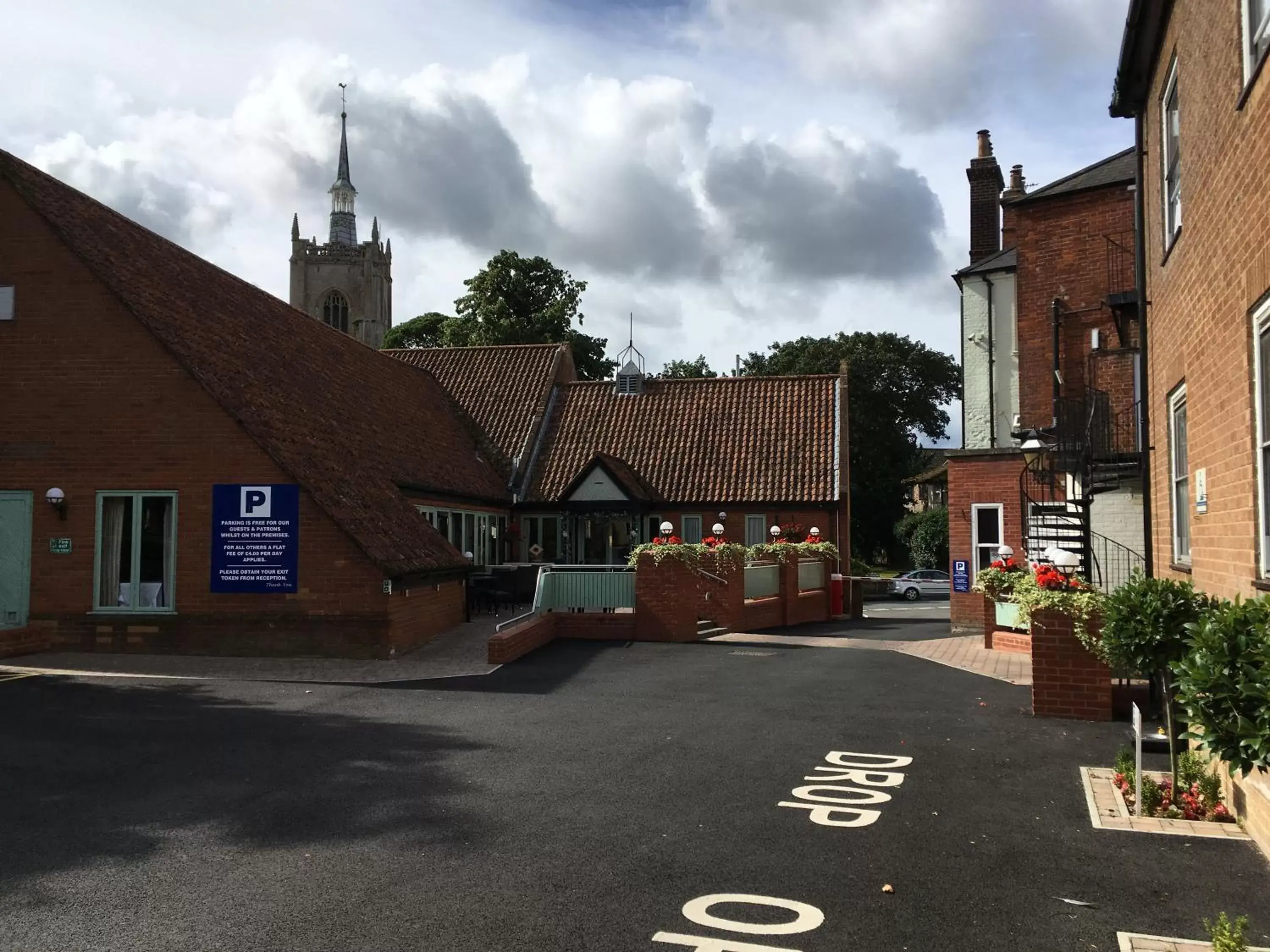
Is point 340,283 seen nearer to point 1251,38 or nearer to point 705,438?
point 705,438

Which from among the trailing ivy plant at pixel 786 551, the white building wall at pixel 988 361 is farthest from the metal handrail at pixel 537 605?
the white building wall at pixel 988 361

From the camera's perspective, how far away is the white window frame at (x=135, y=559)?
15.5m

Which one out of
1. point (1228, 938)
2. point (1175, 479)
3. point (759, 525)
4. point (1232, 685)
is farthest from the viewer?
point (759, 525)

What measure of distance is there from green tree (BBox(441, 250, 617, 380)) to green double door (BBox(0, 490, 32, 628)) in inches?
1319

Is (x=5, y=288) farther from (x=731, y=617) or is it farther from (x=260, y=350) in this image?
(x=731, y=617)

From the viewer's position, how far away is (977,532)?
22.0 meters

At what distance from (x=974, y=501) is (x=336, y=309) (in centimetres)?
7668

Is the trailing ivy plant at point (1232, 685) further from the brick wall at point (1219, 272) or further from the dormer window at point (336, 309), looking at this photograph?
the dormer window at point (336, 309)

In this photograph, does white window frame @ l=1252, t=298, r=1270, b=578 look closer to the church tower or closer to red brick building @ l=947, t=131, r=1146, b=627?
red brick building @ l=947, t=131, r=1146, b=627

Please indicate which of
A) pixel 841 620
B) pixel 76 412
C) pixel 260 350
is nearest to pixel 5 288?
pixel 76 412

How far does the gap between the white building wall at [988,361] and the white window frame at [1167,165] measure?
12169mm

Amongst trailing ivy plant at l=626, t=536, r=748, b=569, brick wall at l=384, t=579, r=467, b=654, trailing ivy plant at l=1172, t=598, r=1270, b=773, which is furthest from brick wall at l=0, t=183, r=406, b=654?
trailing ivy plant at l=1172, t=598, r=1270, b=773

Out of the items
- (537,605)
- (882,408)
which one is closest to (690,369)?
(882,408)

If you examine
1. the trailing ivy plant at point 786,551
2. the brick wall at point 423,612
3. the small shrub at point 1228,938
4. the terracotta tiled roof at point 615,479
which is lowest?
the small shrub at point 1228,938
